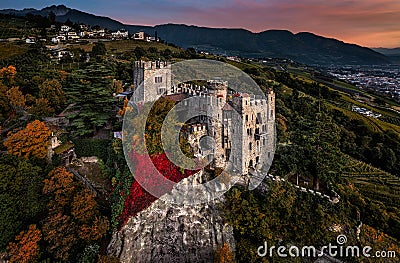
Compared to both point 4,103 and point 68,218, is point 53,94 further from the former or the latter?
point 68,218

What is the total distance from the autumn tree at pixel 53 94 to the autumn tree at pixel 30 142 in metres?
7.06

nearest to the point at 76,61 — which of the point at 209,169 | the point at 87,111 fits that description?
the point at 87,111

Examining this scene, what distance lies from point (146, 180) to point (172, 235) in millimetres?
4720

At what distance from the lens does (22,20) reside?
74375mm

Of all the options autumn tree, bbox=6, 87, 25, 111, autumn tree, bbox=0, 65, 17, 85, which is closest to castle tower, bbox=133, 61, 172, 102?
autumn tree, bbox=6, 87, 25, 111

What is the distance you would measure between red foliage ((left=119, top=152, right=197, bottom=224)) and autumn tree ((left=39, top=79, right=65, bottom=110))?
45.0 feet

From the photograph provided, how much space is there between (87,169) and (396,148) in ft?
139

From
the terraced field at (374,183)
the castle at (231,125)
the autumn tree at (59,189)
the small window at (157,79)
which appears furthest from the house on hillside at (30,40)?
the terraced field at (374,183)

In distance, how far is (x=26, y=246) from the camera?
17500mm

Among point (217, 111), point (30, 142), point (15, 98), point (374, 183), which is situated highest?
point (217, 111)

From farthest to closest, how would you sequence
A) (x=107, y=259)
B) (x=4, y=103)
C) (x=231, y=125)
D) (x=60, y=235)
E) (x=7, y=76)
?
(x=7, y=76), (x=4, y=103), (x=231, y=125), (x=60, y=235), (x=107, y=259)

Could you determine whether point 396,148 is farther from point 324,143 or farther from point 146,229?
point 146,229

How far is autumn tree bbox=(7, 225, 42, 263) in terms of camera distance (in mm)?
17344

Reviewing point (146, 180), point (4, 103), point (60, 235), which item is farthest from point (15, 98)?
point (146, 180)
